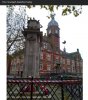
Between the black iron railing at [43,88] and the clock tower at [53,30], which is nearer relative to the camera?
the black iron railing at [43,88]

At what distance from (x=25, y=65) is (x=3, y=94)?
4294mm

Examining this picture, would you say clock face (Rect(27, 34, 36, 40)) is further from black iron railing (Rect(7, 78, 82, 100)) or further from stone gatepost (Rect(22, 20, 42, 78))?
black iron railing (Rect(7, 78, 82, 100))

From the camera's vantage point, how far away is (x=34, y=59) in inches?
282

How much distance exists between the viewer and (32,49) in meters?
7.22

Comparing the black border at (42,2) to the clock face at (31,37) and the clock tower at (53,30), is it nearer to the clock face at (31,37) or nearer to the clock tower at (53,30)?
the clock tower at (53,30)

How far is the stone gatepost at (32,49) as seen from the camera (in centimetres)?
707

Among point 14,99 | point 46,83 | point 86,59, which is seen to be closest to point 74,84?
point 46,83

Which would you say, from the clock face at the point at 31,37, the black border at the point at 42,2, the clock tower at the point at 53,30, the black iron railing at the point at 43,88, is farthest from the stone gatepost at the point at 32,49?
the black border at the point at 42,2

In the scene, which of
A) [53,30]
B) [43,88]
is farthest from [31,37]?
[53,30]

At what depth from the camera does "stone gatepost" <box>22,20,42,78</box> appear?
7.07 m

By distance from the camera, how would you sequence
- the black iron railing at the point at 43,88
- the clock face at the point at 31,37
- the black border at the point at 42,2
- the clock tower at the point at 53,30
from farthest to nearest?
1. the clock face at the point at 31,37
2. the clock tower at the point at 53,30
3. the black iron railing at the point at 43,88
4. the black border at the point at 42,2

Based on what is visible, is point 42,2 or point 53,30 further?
point 53,30

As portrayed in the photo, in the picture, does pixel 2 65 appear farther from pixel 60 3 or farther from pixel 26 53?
pixel 26 53

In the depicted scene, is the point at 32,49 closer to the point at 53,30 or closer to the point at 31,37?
the point at 31,37
